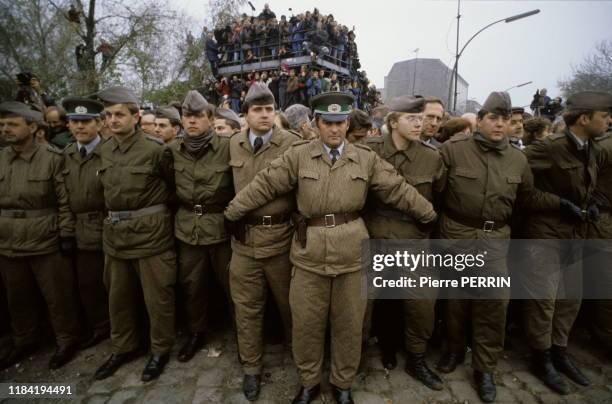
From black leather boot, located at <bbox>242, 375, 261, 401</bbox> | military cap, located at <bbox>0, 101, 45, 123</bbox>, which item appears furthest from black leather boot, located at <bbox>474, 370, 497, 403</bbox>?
military cap, located at <bbox>0, 101, 45, 123</bbox>

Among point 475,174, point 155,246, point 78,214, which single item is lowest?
point 155,246

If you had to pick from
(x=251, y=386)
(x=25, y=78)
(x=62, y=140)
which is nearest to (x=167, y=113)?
(x=62, y=140)

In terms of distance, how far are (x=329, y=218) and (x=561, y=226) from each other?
2355mm

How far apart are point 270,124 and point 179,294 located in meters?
2.31

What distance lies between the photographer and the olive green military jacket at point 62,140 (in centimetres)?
464

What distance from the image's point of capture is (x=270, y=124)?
3.18m

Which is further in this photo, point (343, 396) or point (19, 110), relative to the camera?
point (19, 110)

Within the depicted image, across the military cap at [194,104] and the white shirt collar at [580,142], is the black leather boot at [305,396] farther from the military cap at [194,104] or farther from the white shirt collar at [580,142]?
the white shirt collar at [580,142]

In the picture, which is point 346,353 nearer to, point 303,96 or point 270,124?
point 270,124

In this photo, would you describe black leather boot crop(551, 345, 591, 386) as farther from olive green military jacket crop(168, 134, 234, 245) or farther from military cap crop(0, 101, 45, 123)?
military cap crop(0, 101, 45, 123)

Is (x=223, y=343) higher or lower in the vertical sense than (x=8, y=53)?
lower

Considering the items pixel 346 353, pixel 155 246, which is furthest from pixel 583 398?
pixel 155 246

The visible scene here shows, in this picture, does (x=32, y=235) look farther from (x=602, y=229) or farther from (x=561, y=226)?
(x=602, y=229)

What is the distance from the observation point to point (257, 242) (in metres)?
2.99
